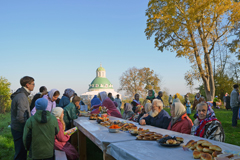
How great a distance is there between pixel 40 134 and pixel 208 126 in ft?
9.48

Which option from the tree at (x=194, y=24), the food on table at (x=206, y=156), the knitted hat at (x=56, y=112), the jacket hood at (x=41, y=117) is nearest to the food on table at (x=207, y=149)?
the food on table at (x=206, y=156)

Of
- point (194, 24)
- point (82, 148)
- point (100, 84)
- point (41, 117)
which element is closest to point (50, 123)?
point (41, 117)

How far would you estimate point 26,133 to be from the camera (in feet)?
11.5

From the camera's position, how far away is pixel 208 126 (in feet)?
11.1

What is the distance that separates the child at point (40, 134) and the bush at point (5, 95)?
16.3 m

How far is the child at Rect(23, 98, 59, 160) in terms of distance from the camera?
11.5 feet

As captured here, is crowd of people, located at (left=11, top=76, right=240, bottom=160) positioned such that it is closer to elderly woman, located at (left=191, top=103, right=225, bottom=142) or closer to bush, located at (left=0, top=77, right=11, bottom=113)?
elderly woman, located at (left=191, top=103, right=225, bottom=142)

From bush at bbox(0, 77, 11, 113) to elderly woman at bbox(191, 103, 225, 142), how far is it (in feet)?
59.1

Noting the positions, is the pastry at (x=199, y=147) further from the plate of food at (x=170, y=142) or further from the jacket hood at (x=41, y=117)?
the jacket hood at (x=41, y=117)

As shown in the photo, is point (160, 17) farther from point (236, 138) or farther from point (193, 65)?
point (236, 138)

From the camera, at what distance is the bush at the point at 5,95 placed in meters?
18.0

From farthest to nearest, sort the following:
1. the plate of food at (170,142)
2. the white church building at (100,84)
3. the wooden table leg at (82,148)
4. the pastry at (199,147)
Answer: the white church building at (100,84) < the wooden table leg at (82,148) < the plate of food at (170,142) < the pastry at (199,147)

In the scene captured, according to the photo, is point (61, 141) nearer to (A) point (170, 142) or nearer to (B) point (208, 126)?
(A) point (170, 142)

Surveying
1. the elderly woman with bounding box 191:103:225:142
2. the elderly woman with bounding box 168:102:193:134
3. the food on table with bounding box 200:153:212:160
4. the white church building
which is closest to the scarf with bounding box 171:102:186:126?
the elderly woman with bounding box 168:102:193:134
